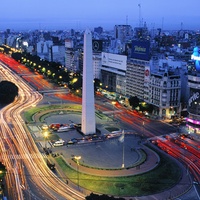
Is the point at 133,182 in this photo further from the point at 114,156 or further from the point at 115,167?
the point at 114,156

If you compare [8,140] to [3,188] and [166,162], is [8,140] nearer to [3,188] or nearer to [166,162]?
[3,188]

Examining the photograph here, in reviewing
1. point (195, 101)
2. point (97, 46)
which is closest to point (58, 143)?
point (195, 101)

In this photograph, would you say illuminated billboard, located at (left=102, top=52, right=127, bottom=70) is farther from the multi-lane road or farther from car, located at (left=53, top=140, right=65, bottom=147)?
car, located at (left=53, top=140, right=65, bottom=147)

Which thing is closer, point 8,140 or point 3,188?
point 3,188

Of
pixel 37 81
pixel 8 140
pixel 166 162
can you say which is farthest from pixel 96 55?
pixel 166 162

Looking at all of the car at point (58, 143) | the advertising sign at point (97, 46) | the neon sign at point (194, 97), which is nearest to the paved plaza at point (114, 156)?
the car at point (58, 143)

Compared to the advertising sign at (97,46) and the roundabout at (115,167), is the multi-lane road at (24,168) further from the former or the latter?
the advertising sign at (97,46)

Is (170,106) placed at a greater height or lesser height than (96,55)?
lesser
